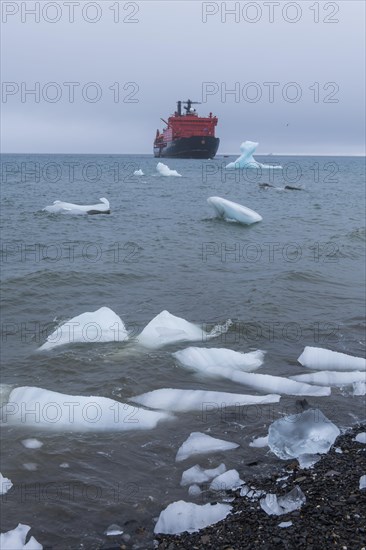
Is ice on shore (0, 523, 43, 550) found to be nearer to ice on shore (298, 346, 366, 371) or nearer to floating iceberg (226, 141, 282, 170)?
ice on shore (298, 346, 366, 371)

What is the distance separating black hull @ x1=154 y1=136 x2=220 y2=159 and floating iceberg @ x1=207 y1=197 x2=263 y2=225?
198 ft

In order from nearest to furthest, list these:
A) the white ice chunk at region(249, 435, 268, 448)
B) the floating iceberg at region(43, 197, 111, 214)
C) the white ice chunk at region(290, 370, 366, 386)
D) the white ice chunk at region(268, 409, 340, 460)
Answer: the white ice chunk at region(268, 409, 340, 460), the white ice chunk at region(249, 435, 268, 448), the white ice chunk at region(290, 370, 366, 386), the floating iceberg at region(43, 197, 111, 214)

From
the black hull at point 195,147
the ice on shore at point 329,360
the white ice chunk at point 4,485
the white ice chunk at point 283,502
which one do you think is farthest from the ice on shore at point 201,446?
the black hull at point 195,147

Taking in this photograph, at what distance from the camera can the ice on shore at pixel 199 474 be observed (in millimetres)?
4715

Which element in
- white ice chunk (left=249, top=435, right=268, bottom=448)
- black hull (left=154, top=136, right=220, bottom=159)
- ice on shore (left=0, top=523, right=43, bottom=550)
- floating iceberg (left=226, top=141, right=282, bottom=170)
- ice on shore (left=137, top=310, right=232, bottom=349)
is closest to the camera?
ice on shore (left=0, top=523, right=43, bottom=550)

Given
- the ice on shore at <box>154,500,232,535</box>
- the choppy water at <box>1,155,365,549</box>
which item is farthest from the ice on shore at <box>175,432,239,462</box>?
the ice on shore at <box>154,500,232,535</box>

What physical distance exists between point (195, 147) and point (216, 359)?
76.6 m

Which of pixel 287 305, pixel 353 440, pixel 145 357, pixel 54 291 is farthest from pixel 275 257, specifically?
pixel 353 440

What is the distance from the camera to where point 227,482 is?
4617 mm

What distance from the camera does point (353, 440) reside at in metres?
5.20

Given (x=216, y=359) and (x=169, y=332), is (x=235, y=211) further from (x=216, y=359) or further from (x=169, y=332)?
(x=216, y=359)

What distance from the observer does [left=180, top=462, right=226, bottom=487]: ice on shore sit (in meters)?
4.71

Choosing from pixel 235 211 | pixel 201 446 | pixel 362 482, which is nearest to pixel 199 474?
pixel 201 446

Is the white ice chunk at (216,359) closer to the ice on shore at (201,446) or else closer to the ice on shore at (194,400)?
the ice on shore at (194,400)
